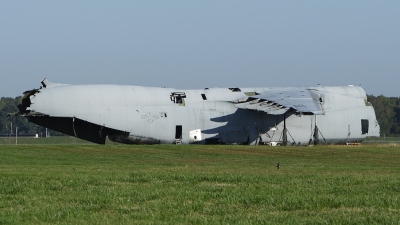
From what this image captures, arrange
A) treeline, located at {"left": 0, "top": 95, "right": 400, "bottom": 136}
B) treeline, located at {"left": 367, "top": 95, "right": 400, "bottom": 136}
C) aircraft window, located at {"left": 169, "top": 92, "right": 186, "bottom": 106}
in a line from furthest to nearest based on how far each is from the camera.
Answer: treeline, located at {"left": 0, "top": 95, "right": 400, "bottom": 136} < treeline, located at {"left": 367, "top": 95, "right": 400, "bottom": 136} < aircraft window, located at {"left": 169, "top": 92, "right": 186, "bottom": 106}

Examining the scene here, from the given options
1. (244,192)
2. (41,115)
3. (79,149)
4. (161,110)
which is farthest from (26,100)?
(244,192)

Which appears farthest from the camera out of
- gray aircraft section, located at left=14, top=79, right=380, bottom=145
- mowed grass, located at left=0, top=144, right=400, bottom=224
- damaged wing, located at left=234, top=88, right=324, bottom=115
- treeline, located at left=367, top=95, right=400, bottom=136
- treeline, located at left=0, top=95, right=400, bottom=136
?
treeline, located at left=0, top=95, right=400, bottom=136

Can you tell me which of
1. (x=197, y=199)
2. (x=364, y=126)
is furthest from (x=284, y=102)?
(x=197, y=199)

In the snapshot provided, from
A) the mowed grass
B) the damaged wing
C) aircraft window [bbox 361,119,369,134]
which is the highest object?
the damaged wing

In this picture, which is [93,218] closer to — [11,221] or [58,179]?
[11,221]

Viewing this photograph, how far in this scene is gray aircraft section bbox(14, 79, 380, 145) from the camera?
4541 cm

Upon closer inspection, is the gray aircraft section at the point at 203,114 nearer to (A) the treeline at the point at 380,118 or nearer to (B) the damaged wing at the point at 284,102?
(B) the damaged wing at the point at 284,102

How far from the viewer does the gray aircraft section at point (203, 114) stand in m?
45.4

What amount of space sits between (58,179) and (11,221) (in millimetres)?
7033

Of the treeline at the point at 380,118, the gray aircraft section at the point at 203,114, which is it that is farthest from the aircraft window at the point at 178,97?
the treeline at the point at 380,118

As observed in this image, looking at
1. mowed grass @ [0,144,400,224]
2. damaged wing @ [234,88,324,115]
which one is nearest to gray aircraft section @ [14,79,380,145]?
damaged wing @ [234,88,324,115]

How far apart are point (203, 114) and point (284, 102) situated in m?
5.78

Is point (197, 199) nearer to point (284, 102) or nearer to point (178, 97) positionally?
point (178, 97)

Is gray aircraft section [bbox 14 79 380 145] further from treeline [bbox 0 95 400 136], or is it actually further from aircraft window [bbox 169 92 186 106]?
treeline [bbox 0 95 400 136]
